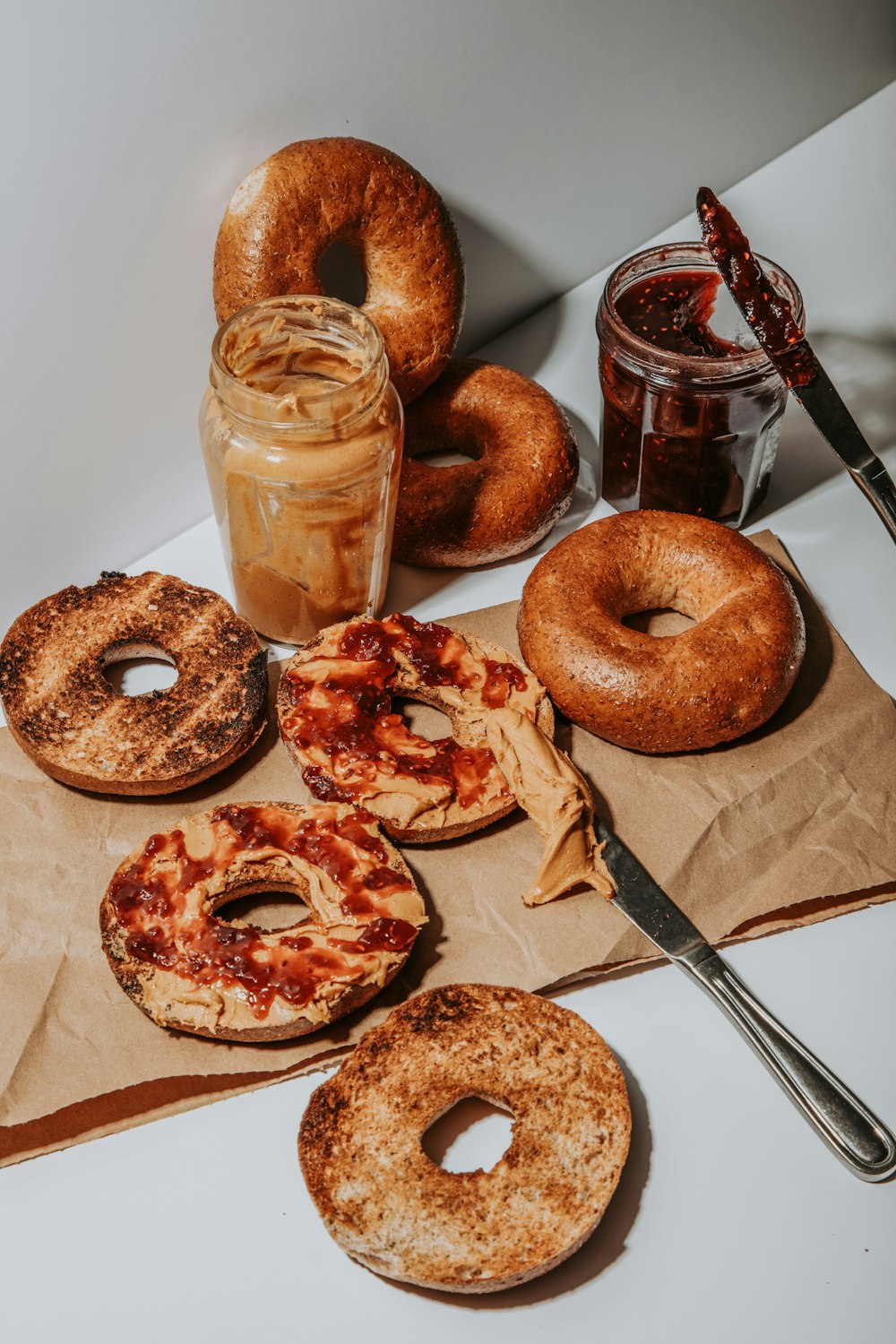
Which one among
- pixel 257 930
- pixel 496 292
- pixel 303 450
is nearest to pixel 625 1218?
pixel 257 930

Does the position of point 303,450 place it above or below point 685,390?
above

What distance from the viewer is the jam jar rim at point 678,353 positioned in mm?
2096

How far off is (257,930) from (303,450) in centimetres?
69

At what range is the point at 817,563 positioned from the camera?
236 cm

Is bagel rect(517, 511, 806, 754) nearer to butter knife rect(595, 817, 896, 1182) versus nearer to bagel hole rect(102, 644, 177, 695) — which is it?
butter knife rect(595, 817, 896, 1182)

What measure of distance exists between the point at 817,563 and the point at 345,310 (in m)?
0.98

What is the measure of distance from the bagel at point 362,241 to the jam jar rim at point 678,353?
288 millimetres

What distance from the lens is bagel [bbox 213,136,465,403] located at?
2027mm

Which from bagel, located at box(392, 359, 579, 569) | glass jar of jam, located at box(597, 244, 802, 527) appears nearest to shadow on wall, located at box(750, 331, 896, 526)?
glass jar of jam, located at box(597, 244, 802, 527)

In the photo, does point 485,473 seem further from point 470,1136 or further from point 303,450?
point 470,1136

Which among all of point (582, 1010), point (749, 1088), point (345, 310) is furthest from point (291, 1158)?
point (345, 310)

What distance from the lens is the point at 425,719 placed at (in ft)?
6.98

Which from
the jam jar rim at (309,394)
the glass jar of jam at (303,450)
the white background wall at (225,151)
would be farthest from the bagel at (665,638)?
the white background wall at (225,151)

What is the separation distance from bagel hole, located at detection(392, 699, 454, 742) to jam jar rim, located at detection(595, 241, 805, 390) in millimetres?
658
